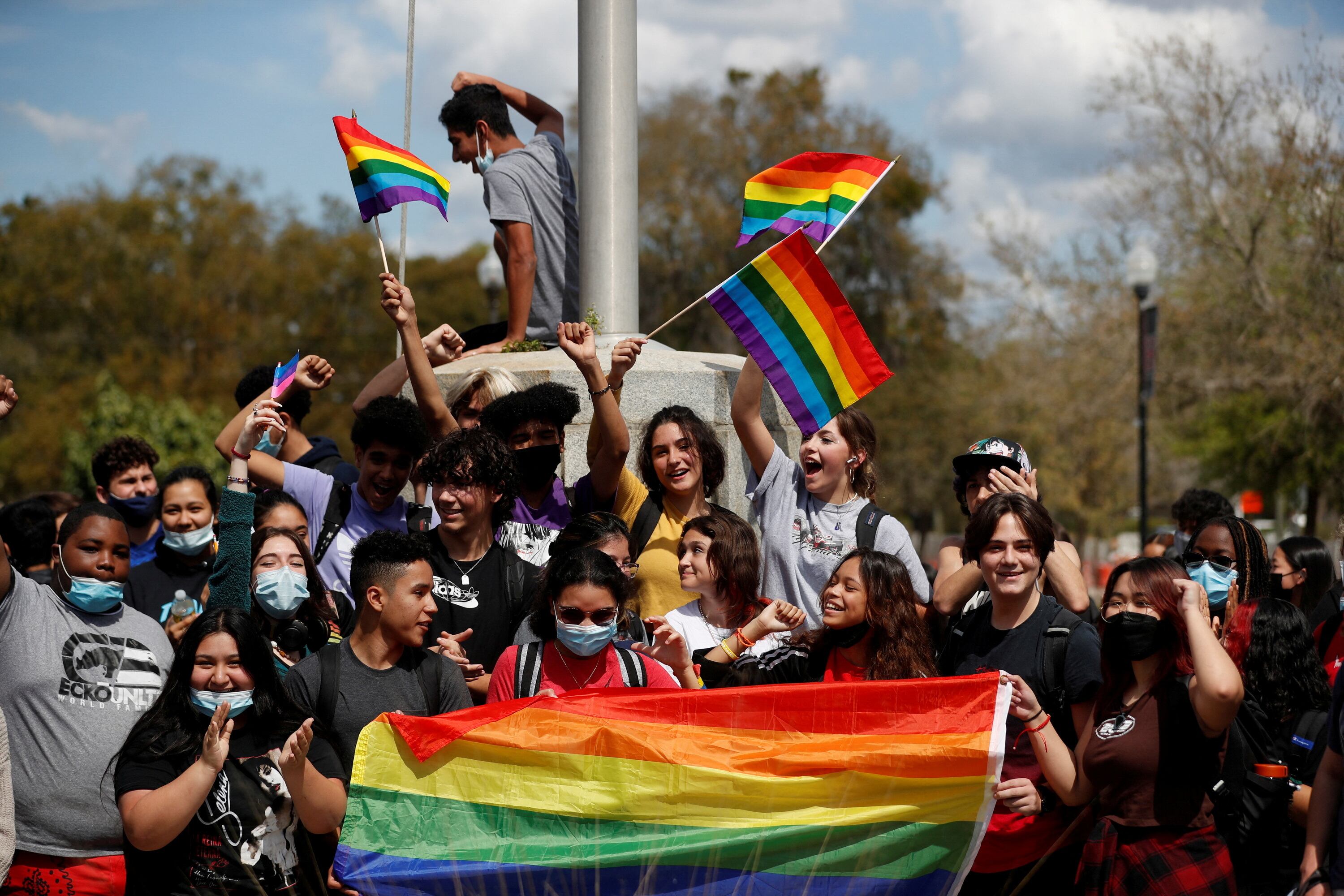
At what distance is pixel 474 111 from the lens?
23.3ft

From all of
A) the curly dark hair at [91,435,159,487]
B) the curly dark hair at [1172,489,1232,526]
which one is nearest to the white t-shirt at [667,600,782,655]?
the curly dark hair at [91,435,159,487]

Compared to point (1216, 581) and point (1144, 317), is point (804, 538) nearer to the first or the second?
point (1216, 581)

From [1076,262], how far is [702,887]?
28.3 meters

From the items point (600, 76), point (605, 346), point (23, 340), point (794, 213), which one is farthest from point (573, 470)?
point (23, 340)

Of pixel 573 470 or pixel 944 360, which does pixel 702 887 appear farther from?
pixel 944 360

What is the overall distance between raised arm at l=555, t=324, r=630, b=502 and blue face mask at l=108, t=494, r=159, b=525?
2627 mm

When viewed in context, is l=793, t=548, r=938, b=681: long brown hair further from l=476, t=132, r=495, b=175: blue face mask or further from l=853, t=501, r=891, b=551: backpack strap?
l=476, t=132, r=495, b=175: blue face mask

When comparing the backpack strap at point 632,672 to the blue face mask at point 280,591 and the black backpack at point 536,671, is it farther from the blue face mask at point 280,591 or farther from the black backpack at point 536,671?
the blue face mask at point 280,591

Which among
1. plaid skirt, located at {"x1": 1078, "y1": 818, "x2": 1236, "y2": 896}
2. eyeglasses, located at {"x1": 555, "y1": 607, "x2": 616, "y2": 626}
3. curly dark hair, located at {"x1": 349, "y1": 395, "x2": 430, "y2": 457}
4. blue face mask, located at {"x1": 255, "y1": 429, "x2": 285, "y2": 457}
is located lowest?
plaid skirt, located at {"x1": 1078, "y1": 818, "x2": 1236, "y2": 896}

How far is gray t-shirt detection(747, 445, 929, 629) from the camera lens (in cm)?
536

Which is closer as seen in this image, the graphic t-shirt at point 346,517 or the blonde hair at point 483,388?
the graphic t-shirt at point 346,517

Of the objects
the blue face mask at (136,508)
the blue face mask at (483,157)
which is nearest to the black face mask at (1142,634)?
the blue face mask at (483,157)

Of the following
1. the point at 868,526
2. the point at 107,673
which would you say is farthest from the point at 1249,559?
the point at 107,673

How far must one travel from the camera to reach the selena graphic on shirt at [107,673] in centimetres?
417
